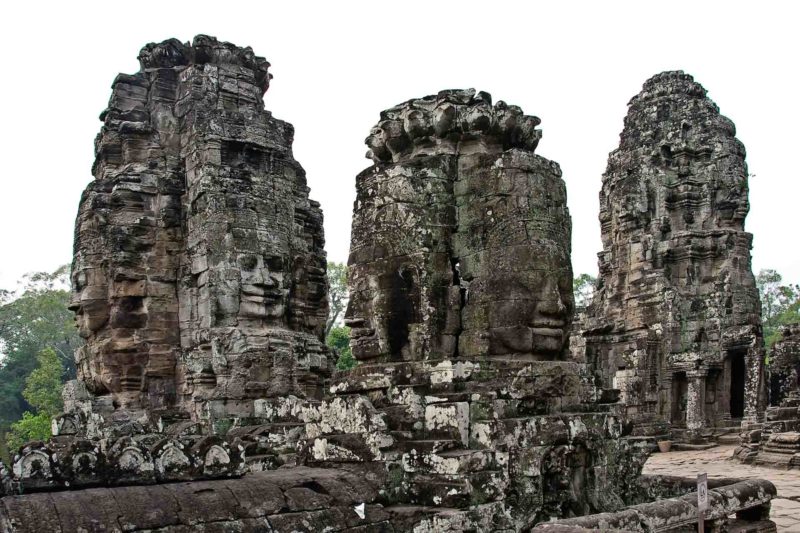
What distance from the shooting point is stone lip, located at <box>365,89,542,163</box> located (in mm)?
7844

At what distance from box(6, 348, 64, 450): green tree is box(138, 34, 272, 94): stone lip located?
A: 19.2 meters

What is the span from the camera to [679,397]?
74.0 ft

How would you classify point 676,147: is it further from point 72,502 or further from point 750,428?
point 72,502

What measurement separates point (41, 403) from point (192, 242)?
25.1 m

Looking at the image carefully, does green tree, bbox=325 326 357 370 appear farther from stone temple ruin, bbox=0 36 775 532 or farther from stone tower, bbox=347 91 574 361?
stone tower, bbox=347 91 574 361

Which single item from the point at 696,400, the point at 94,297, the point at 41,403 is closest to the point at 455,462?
the point at 94,297

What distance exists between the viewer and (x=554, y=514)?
6.65 metres

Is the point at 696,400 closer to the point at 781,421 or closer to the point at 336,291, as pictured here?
the point at 781,421

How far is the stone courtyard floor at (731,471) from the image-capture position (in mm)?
9828

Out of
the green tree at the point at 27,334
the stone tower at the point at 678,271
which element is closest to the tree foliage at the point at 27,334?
the green tree at the point at 27,334

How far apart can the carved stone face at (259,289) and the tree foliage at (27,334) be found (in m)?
39.1

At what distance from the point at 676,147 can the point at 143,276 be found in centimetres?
1568

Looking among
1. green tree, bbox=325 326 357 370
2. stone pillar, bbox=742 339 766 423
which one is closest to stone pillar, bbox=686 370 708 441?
stone pillar, bbox=742 339 766 423

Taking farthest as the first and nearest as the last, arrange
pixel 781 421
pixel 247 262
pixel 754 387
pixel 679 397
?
pixel 679 397, pixel 754 387, pixel 781 421, pixel 247 262
